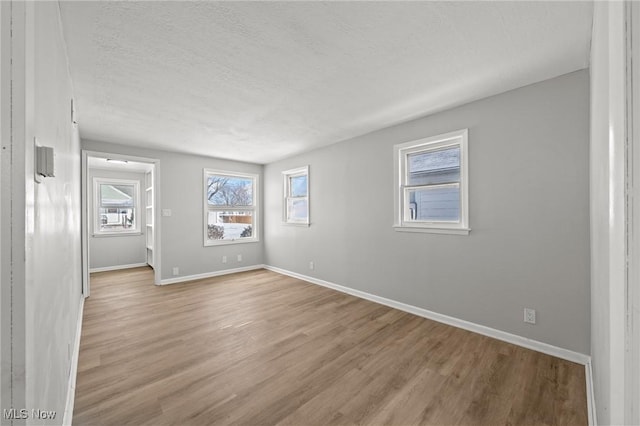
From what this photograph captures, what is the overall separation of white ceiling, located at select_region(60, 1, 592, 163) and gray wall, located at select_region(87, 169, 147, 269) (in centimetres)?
374

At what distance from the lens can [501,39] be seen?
1.78 m

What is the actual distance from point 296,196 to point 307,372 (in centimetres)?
354

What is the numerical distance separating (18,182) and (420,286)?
3.35 m

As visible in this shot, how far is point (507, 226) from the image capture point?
2.49 meters

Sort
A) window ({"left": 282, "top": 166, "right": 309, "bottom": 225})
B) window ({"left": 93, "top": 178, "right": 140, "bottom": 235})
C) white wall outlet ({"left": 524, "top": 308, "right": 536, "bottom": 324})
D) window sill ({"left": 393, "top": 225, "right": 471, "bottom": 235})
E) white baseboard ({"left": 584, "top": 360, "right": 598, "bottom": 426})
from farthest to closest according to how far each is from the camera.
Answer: window ({"left": 93, "top": 178, "right": 140, "bottom": 235}), window ({"left": 282, "top": 166, "right": 309, "bottom": 225}), window sill ({"left": 393, "top": 225, "right": 471, "bottom": 235}), white wall outlet ({"left": 524, "top": 308, "right": 536, "bottom": 324}), white baseboard ({"left": 584, "top": 360, "right": 598, "bottom": 426})

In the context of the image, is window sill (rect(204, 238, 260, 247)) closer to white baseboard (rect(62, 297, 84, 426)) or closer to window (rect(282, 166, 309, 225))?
window (rect(282, 166, 309, 225))

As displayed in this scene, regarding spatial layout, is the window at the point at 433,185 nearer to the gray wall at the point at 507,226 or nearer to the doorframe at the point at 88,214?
the gray wall at the point at 507,226

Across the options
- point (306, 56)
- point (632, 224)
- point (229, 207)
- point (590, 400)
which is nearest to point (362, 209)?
point (306, 56)

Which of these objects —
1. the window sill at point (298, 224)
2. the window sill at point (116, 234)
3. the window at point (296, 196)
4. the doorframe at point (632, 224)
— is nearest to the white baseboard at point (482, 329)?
the window sill at point (298, 224)

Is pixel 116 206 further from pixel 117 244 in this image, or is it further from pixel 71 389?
pixel 71 389

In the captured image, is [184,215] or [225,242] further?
[225,242]

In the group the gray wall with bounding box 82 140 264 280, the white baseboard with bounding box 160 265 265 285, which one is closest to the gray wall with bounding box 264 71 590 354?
the white baseboard with bounding box 160 265 265 285

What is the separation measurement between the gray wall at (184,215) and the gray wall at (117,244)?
2403 millimetres

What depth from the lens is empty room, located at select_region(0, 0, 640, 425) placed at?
2.33ft
